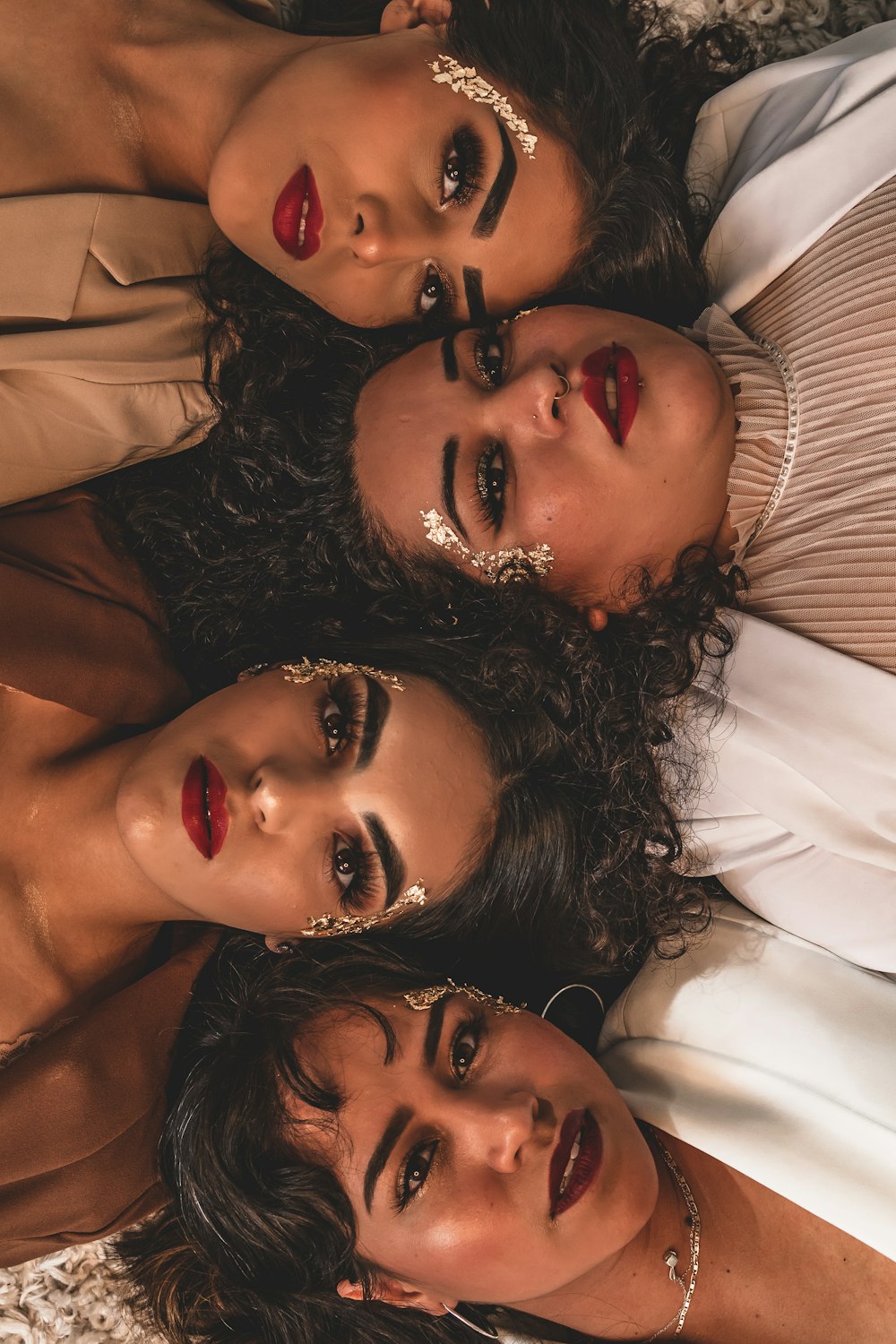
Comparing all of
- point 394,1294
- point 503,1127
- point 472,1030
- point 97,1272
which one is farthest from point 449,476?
point 97,1272

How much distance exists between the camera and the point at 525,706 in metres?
2.32

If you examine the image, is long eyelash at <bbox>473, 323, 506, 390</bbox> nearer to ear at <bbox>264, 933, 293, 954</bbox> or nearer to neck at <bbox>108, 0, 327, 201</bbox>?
neck at <bbox>108, 0, 327, 201</bbox>

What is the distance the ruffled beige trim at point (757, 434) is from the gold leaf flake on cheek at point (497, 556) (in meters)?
0.45

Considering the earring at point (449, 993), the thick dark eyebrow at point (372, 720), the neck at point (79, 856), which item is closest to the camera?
the thick dark eyebrow at point (372, 720)

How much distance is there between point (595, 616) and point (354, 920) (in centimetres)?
78

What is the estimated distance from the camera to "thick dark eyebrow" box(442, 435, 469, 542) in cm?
213

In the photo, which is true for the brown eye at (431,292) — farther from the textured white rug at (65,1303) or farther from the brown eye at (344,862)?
the textured white rug at (65,1303)

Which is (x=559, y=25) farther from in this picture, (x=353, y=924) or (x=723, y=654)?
(x=353, y=924)

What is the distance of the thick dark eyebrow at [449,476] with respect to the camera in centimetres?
213

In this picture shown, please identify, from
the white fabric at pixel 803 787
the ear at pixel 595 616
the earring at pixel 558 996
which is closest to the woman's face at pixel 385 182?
the ear at pixel 595 616

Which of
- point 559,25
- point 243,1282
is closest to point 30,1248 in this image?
point 243,1282

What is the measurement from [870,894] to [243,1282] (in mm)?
1458

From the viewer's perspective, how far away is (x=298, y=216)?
2115 millimetres

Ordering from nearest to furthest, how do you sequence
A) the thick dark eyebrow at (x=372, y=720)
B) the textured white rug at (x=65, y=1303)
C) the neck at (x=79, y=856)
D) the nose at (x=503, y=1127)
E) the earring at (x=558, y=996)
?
the nose at (x=503, y=1127)
the thick dark eyebrow at (x=372, y=720)
the neck at (x=79, y=856)
the earring at (x=558, y=996)
the textured white rug at (x=65, y=1303)
